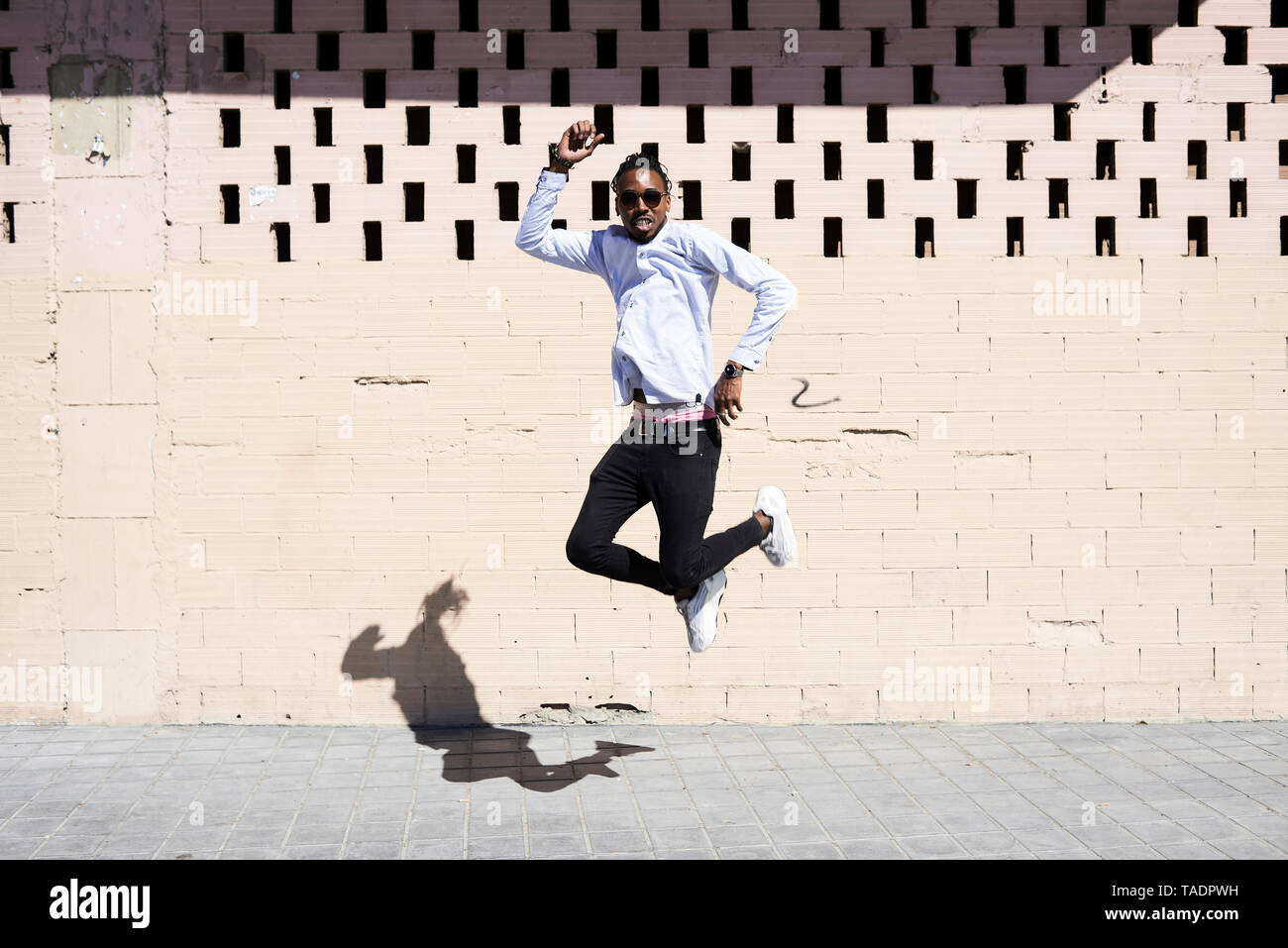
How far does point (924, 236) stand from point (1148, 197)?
4.34ft

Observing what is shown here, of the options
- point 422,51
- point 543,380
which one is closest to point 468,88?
point 422,51

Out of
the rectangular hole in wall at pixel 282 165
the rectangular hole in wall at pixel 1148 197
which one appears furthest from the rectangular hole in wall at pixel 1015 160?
the rectangular hole in wall at pixel 282 165

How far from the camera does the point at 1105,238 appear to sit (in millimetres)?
6934

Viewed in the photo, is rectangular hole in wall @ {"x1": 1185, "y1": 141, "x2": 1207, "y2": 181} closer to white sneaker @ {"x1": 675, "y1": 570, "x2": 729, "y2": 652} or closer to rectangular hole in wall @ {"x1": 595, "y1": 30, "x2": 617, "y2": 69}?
rectangular hole in wall @ {"x1": 595, "y1": 30, "x2": 617, "y2": 69}

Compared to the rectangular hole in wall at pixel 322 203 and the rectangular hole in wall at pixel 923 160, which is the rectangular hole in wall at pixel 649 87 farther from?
the rectangular hole in wall at pixel 322 203

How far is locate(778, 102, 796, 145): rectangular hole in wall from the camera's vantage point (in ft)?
22.6

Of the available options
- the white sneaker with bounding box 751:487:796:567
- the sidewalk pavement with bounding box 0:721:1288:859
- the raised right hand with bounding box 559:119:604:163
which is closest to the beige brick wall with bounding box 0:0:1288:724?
the sidewalk pavement with bounding box 0:721:1288:859

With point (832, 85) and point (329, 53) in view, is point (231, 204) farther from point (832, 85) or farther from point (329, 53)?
point (832, 85)

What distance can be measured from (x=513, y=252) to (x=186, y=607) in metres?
2.71

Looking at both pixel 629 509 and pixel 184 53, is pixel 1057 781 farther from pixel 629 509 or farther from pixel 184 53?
pixel 184 53

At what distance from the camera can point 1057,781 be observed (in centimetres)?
572

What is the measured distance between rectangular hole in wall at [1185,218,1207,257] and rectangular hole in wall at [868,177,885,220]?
1755 mm

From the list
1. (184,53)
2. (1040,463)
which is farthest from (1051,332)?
(184,53)
